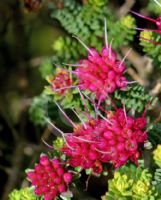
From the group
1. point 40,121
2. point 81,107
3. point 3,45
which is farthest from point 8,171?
point 3,45

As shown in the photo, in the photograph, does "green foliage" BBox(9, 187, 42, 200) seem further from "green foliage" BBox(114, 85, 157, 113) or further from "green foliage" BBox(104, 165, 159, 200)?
"green foliage" BBox(114, 85, 157, 113)

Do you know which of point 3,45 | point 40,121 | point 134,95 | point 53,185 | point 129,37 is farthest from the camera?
point 3,45

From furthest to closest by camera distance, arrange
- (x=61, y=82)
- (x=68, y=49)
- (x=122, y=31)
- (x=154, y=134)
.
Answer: (x=68, y=49)
(x=122, y=31)
(x=61, y=82)
(x=154, y=134)

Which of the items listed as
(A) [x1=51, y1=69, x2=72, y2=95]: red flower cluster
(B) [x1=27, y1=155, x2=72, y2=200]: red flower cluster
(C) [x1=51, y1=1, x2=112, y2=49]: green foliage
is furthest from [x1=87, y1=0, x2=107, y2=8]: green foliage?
(B) [x1=27, y1=155, x2=72, y2=200]: red flower cluster

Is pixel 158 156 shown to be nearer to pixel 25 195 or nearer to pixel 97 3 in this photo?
pixel 25 195

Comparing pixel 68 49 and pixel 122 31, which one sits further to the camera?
pixel 68 49

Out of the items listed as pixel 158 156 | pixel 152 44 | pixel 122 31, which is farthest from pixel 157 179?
pixel 122 31

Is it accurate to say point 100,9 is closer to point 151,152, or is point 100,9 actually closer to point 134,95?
point 134,95
